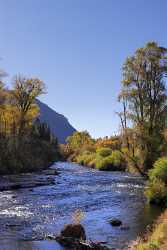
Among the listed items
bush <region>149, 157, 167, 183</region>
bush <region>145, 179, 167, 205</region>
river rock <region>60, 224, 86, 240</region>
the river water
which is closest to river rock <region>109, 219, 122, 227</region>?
the river water

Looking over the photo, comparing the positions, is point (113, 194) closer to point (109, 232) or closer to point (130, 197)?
point (130, 197)

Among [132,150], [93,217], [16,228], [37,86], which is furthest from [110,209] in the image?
[37,86]

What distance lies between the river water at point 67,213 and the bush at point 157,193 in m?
0.79

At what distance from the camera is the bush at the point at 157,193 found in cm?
2906

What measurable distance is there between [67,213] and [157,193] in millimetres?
7014

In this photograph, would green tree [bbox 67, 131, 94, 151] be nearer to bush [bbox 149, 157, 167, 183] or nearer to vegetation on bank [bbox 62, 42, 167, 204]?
vegetation on bank [bbox 62, 42, 167, 204]

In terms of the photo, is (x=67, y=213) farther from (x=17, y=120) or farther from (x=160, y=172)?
(x=17, y=120)

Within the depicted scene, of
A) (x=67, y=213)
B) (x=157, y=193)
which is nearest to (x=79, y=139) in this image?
(x=157, y=193)

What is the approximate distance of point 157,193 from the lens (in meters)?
29.4

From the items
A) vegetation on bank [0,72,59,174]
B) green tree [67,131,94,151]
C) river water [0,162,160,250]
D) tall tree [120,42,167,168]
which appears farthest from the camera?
green tree [67,131,94,151]

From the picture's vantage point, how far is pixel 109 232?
21.0 metres

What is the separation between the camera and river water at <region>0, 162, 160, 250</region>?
19438 millimetres

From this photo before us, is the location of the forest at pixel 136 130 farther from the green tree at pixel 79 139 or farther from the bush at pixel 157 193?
the green tree at pixel 79 139

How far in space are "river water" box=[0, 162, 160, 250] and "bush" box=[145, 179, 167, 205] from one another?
787 mm
